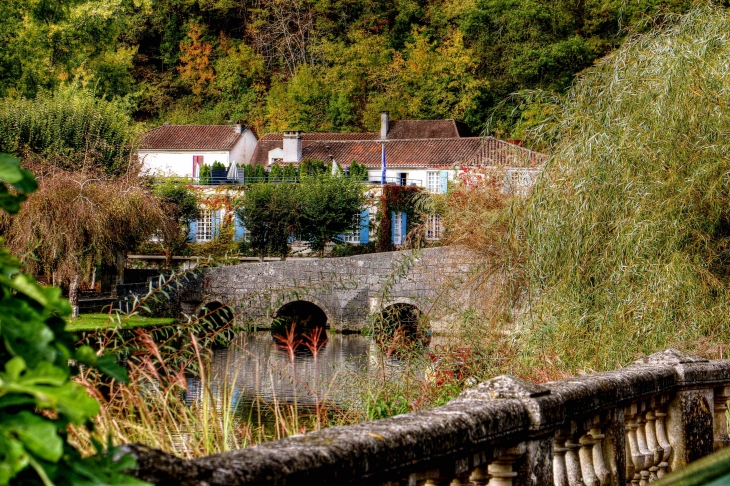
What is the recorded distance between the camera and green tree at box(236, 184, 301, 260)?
35250mm

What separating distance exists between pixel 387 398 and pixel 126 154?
25.6 meters

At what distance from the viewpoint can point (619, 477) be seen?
3957mm

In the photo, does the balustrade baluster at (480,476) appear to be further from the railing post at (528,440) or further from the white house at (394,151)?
the white house at (394,151)

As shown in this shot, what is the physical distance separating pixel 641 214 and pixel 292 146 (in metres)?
36.9

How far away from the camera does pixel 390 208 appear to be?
3738 centimetres

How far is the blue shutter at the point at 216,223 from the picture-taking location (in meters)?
36.8

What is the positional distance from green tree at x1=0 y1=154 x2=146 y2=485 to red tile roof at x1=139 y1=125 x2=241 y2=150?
46122 mm

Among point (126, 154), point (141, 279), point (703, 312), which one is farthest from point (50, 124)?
point (703, 312)

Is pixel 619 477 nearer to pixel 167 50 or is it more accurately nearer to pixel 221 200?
pixel 221 200

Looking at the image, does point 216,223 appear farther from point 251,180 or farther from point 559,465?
point 559,465

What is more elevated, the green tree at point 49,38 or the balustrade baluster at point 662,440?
the green tree at point 49,38

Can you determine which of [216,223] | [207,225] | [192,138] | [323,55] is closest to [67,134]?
[216,223]

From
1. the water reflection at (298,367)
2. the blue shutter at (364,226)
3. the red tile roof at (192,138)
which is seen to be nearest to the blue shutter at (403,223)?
the blue shutter at (364,226)

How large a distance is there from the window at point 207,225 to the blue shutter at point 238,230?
71 cm
